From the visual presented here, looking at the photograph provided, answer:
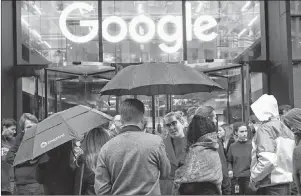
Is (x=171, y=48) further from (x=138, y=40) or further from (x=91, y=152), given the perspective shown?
(x=91, y=152)

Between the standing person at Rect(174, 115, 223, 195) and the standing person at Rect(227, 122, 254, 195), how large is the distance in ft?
12.8

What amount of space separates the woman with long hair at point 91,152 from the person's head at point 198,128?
0.92 meters

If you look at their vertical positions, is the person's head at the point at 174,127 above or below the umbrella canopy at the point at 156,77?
below

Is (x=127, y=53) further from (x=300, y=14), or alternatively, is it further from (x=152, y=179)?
(x=152, y=179)

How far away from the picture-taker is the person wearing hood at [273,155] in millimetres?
5359

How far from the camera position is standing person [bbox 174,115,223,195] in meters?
4.22

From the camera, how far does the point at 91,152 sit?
4.83 metres

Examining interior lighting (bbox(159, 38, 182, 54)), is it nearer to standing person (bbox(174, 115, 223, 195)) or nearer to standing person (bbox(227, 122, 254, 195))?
standing person (bbox(227, 122, 254, 195))

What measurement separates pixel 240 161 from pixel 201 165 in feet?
13.5

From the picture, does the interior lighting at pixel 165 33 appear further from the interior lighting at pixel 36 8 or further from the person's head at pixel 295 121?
the person's head at pixel 295 121

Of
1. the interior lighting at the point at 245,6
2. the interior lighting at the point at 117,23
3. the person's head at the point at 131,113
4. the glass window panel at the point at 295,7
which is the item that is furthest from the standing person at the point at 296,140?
the interior lighting at the point at 245,6

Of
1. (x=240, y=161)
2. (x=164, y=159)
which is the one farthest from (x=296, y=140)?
(x=240, y=161)

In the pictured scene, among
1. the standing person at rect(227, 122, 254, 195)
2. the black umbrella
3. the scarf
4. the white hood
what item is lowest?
the standing person at rect(227, 122, 254, 195)

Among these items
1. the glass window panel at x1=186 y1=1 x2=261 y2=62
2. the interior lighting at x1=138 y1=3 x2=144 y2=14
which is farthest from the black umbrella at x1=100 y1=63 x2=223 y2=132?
the interior lighting at x1=138 y1=3 x2=144 y2=14
